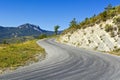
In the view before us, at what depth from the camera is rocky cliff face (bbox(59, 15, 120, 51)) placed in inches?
1661

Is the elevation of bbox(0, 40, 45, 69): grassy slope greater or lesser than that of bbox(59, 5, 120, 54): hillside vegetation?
lesser

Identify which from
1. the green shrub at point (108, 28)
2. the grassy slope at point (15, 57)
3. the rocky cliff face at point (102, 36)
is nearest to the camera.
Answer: the grassy slope at point (15, 57)

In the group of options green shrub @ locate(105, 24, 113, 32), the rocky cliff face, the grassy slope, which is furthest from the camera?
green shrub @ locate(105, 24, 113, 32)

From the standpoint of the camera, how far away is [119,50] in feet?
127

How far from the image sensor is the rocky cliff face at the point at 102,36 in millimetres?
42188

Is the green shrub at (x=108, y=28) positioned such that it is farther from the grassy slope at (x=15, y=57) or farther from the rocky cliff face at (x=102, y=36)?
the grassy slope at (x=15, y=57)

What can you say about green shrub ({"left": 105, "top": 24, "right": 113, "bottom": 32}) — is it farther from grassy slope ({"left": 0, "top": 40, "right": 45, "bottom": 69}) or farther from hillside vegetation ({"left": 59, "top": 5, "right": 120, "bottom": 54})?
grassy slope ({"left": 0, "top": 40, "right": 45, "bottom": 69})

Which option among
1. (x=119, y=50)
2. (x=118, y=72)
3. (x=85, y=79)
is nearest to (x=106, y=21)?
(x=119, y=50)

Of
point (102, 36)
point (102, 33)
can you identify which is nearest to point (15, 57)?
point (102, 36)

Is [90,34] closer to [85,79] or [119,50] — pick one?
[119,50]

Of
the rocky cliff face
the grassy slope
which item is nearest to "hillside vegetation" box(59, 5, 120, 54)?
the rocky cliff face

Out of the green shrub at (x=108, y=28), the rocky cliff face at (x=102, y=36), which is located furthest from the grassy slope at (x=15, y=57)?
the green shrub at (x=108, y=28)

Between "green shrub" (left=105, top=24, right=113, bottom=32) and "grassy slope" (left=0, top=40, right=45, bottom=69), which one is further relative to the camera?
"green shrub" (left=105, top=24, right=113, bottom=32)

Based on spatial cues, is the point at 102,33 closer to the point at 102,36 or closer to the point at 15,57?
the point at 102,36
